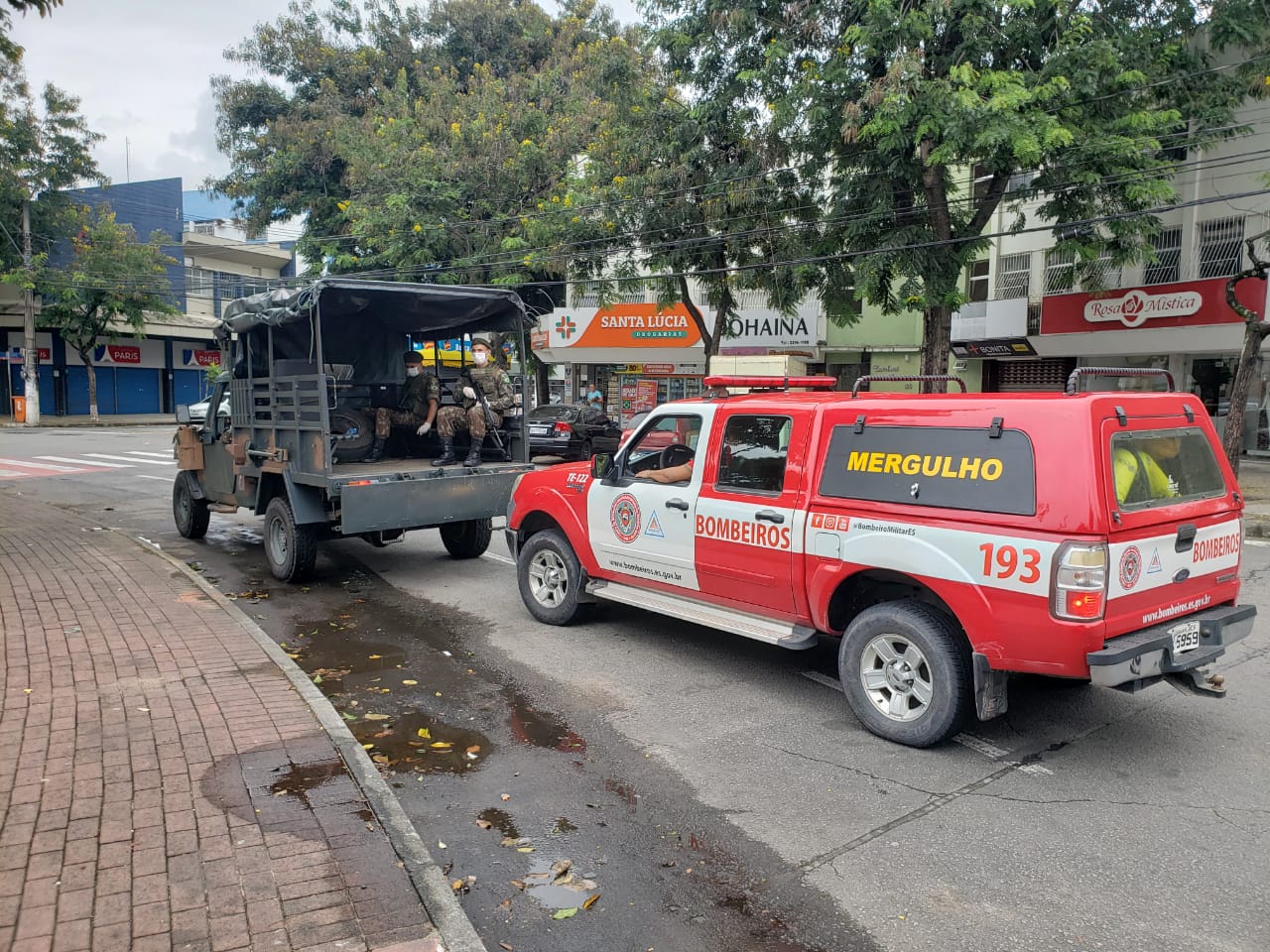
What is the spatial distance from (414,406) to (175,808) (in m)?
6.77

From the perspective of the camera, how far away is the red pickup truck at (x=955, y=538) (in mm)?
4367

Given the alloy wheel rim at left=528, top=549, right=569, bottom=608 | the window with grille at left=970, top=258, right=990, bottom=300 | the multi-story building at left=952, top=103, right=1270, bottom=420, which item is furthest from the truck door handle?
the window with grille at left=970, top=258, right=990, bottom=300

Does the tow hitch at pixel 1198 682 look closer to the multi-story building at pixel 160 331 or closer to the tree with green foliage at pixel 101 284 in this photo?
the tree with green foliage at pixel 101 284

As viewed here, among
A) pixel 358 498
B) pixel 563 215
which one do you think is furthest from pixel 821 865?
pixel 563 215

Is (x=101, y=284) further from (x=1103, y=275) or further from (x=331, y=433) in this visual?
(x=1103, y=275)

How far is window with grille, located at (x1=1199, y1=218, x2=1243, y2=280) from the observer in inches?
746

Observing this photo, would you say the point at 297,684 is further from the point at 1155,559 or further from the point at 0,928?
the point at 1155,559

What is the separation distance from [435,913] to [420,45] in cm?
3366

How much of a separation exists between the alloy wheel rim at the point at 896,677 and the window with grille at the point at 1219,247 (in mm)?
18165

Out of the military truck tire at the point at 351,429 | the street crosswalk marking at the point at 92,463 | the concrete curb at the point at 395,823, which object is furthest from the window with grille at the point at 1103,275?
the street crosswalk marking at the point at 92,463

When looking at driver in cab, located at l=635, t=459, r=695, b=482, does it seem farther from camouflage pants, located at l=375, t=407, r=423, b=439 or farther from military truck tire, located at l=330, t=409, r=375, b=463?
camouflage pants, located at l=375, t=407, r=423, b=439

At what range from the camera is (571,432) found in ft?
68.5

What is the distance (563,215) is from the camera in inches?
806

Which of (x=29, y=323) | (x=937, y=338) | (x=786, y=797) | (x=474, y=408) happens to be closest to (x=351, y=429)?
(x=474, y=408)
